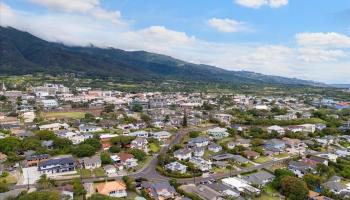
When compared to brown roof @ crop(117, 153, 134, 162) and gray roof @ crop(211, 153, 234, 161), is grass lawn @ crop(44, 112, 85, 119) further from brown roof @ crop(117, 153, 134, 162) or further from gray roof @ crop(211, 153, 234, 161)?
gray roof @ crop(211, 153, 234, 161)

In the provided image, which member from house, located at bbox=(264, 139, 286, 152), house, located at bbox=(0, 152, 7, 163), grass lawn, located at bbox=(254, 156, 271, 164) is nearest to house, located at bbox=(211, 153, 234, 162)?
grass lawn, located at bbox=(254, 156, 271, 164)

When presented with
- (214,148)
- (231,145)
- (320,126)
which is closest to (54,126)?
(214,148)

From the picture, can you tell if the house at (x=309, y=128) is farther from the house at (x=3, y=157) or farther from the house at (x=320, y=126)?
the house at (x=3, y=157)

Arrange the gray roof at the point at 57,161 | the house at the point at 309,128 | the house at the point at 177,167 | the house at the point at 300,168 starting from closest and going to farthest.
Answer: the gray roof at the point at 57,161
the house at the point at 177,167
the house at the point at 300,168
the house at the point at 309,128

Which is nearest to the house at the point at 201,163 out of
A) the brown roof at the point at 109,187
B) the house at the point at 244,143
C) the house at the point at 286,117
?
the house at the point at 244,143

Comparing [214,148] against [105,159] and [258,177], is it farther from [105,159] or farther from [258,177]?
[105,159]

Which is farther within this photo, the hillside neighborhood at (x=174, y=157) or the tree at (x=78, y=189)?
the hillside neighborhood at (x=174, y=157)

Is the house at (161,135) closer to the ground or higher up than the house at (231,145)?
closer to the ground
